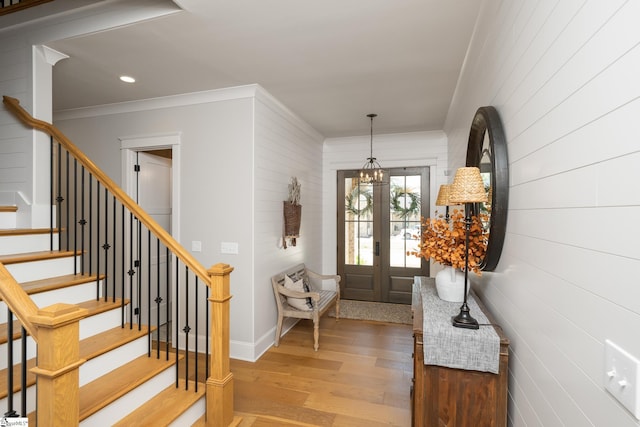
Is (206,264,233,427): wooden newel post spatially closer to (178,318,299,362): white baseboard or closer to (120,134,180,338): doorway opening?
(178,318,299,362): white baseboard

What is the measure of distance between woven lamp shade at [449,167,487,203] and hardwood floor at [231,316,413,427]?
1.78 m

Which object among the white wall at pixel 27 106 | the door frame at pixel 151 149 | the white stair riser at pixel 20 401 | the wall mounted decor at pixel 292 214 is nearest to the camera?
the white stair riser at pixel 20 401

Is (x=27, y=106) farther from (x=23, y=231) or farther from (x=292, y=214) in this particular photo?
(x=292, y=214)

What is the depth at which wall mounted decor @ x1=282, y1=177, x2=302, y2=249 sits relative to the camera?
4.14 m

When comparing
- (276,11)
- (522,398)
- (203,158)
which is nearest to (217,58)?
(276,11)

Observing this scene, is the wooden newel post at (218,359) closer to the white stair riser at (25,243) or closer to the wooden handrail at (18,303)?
the wooden handrail at (18,303)

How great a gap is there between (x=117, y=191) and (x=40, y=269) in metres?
0.80

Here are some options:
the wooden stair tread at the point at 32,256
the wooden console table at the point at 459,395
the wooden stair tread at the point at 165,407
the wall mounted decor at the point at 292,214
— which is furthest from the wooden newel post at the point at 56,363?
the wall mounted decor at the point at 292,214

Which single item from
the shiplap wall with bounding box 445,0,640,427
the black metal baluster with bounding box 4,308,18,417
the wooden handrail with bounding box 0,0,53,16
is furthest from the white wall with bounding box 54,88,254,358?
the shiplap wall with bounding box 445,0,640,427

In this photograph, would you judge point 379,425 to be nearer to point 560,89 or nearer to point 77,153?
point 560,89

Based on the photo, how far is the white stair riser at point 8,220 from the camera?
2617 mm

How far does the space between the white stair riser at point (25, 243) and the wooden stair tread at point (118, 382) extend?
1245 millimetres

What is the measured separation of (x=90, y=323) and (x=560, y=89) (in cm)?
298

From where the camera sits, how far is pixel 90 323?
233cm
